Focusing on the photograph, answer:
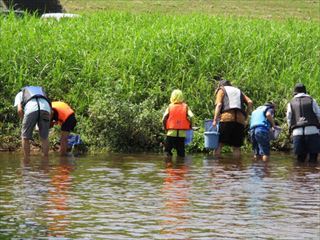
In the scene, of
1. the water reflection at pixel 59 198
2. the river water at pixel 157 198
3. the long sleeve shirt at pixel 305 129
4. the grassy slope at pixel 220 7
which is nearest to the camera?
the river water at pixel 157 198

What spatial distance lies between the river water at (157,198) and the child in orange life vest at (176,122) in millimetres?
391

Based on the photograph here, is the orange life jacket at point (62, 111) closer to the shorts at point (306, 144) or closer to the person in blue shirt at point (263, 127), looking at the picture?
the person in blue shirt at point (263, 127)

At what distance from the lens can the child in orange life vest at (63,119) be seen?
2016 centimetres

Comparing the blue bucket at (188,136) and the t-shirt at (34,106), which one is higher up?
the t-shirt at (34,106)

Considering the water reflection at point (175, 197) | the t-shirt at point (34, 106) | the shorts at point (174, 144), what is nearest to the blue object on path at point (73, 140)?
the t-shirt at point (34, 106)

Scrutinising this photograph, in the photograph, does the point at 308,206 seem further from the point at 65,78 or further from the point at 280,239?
the point at 65,78

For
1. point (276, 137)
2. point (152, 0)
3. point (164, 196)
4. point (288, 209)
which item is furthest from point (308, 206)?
point (152, 0)

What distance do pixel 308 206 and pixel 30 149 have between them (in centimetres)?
805

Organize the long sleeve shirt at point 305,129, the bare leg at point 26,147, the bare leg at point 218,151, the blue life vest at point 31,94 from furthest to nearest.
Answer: the bare leg at point 218,151 < the bare leg at point 26,147 < the long sleeve shirt at point 305,129 < the blue life vest at point 31,94

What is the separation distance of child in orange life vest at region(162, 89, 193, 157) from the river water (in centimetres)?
39

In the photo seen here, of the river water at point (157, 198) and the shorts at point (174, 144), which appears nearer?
the river water at point (157, 198)

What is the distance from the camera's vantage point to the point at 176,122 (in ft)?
66.2

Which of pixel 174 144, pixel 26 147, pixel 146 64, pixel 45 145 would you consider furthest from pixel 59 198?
pixel 146 64

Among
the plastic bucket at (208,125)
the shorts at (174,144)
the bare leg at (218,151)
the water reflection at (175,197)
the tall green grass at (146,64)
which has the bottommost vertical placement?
the water reflection at (175,197)
